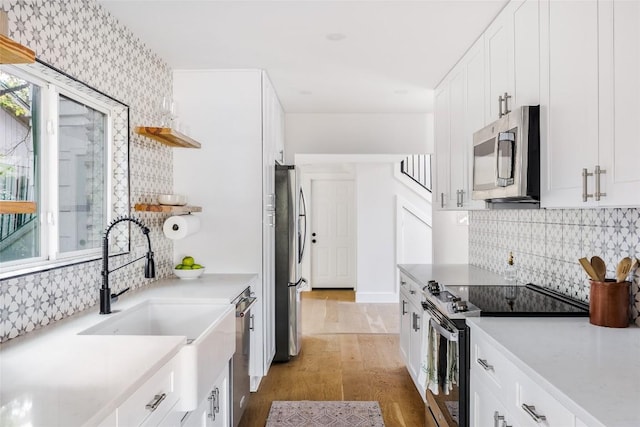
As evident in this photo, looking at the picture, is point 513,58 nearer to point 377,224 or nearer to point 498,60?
point 498,60

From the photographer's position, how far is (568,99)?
182 cm

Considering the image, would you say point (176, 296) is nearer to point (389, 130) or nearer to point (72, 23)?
point (72, 23)

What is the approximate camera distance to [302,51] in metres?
3.21

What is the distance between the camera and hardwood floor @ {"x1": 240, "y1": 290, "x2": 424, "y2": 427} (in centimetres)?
323

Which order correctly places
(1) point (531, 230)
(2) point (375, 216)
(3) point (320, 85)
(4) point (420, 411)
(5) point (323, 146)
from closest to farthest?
(1) point (531, 230) < (4) point (420, 411) < (3) point (320, 85) < (5) point (323, 146) < (2) point (375, 216)

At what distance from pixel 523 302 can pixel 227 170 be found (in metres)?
2.29

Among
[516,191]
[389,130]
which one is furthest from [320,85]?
[516,191]

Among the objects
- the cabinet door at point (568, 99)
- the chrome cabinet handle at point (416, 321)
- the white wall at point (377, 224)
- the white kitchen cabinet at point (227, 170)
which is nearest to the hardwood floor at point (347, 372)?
the white kitchen cabinet at point (227, 170)

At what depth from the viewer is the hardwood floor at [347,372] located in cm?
323

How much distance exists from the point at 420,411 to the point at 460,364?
1227mm

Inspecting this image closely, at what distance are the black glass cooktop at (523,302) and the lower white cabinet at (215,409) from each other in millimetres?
1307

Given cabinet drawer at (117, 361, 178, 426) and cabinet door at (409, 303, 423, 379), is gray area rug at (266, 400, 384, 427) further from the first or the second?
cabinet drawer at (117, 361, 178, 426)

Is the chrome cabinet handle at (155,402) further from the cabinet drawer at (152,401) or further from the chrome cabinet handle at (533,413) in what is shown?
the chrome cabinet handle at (533,413)

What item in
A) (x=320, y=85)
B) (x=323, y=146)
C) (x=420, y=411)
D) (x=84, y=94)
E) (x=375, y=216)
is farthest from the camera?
(x=375, y=216)
